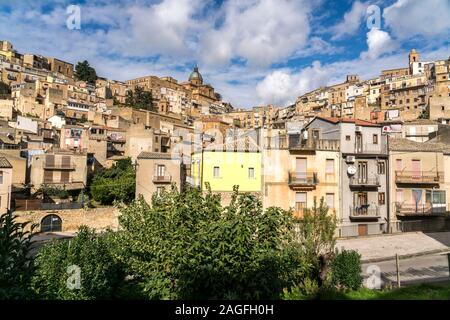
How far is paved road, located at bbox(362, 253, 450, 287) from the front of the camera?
1646cm

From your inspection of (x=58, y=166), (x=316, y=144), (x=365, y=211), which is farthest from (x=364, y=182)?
(x=58, y=166)

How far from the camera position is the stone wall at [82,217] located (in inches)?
1302

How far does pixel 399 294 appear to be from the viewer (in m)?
13.0

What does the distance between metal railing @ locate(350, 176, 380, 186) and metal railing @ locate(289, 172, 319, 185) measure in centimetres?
302

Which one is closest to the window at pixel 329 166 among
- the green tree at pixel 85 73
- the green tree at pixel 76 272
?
the green tree at pixel 76 272

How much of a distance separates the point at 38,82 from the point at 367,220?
87.1 meters

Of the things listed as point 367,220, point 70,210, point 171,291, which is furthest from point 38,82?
point 171,291

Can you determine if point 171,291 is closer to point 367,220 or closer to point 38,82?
point 367,220

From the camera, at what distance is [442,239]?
87.7 feet

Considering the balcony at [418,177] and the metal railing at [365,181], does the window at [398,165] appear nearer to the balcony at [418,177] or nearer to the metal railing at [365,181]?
the balcony at [418,177]

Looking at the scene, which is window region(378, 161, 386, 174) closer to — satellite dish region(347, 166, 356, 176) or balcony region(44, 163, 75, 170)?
satellite dish region(347, 166, 356, 176)

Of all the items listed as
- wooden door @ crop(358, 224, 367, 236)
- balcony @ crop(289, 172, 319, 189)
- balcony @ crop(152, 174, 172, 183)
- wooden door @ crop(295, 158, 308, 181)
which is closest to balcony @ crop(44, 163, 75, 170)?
balcony @ crop(152, 174, 172, 183)

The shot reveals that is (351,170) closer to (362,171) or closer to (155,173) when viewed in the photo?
(362,171)
